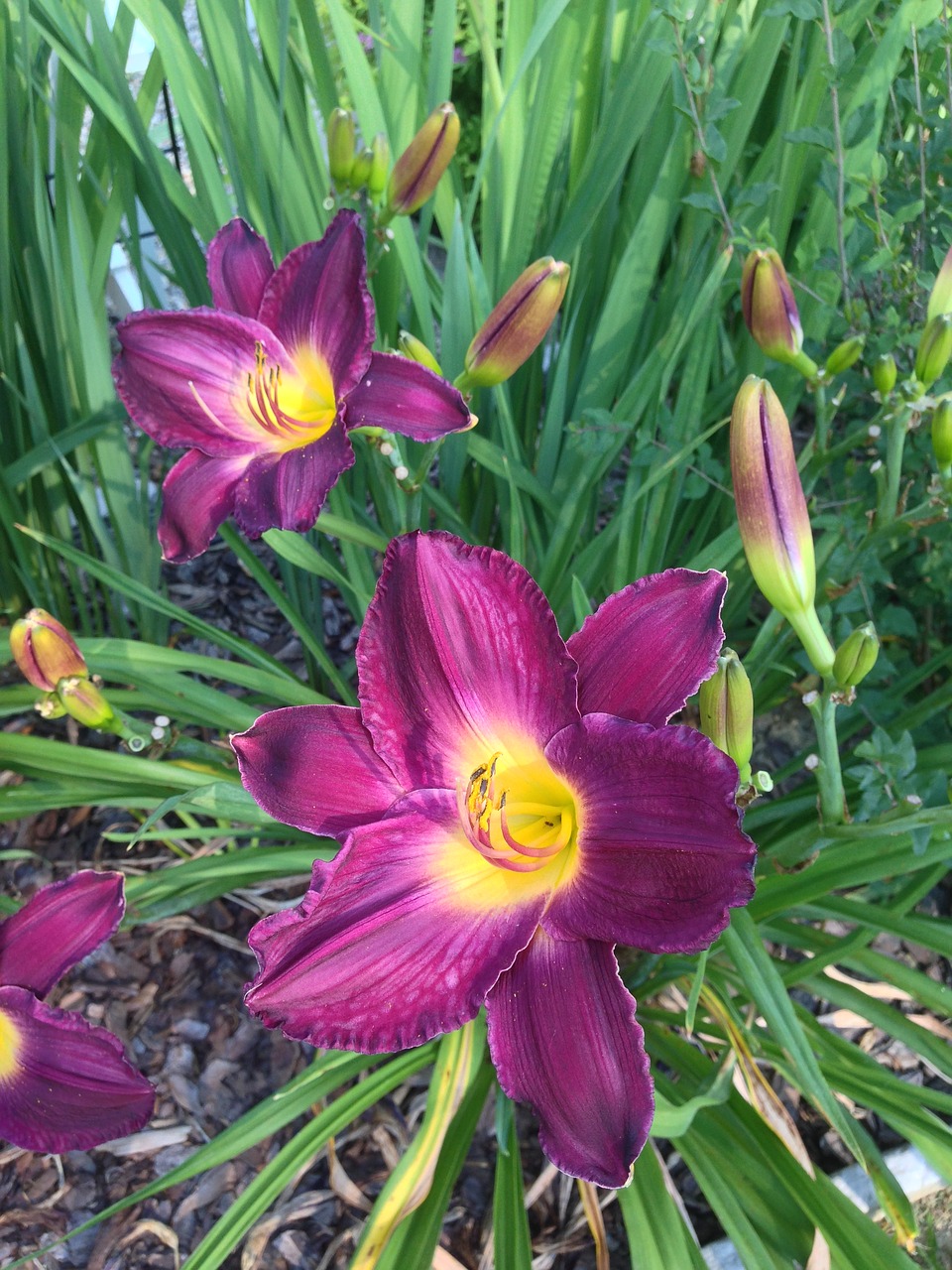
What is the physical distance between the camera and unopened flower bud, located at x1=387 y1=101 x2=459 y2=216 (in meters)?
1.07

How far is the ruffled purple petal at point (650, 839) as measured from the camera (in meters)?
0.63

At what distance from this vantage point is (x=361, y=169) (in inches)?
44.8

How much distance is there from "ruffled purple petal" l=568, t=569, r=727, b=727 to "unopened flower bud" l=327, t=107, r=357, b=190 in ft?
2.32

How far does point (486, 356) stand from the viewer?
973 mm

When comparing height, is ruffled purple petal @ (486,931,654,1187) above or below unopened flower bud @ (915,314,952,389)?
below

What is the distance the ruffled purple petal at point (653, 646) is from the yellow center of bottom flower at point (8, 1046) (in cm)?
Result: 74

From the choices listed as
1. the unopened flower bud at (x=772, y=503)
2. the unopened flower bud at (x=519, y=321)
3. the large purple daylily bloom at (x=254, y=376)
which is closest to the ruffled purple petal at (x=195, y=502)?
the large purple daylily bloom at (x=254, y=376)

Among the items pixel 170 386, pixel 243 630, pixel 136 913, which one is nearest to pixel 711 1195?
pixel 136 913

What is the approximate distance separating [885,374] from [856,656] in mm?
367

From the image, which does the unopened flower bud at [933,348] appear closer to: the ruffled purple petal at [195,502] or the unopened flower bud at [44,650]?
the ruffled purple petal at [195,502]

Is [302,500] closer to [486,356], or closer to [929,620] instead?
[486,356]

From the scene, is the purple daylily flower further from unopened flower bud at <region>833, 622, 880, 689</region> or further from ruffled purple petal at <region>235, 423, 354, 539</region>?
unopened flower bud at <region>833, 622, 880, 689</region>

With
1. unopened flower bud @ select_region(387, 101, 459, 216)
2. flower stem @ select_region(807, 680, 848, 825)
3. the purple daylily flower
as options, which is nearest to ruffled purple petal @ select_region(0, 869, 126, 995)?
the purple daylily flower

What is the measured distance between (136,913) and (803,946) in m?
0.83
